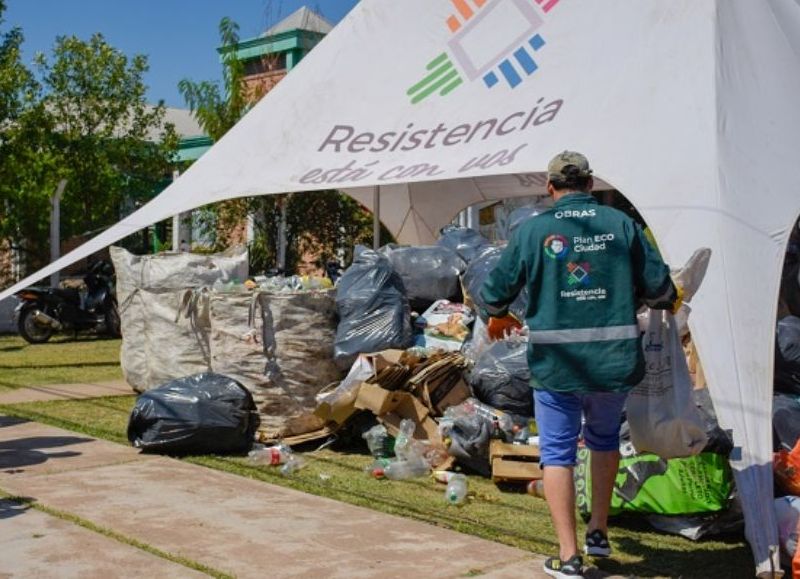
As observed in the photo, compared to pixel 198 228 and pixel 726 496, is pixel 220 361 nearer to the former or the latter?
pixel 726 496

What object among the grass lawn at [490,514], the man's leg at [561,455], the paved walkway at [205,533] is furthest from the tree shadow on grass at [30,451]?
the man's leg at [561,455]

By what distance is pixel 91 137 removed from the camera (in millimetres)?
19922

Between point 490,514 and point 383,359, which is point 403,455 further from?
point 490,514

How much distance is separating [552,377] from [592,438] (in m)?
0.44

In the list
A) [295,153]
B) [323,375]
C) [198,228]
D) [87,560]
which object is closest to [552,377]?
[87,560]

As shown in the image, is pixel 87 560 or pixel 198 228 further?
pixel 198 228

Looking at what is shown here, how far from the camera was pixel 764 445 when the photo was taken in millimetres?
4926

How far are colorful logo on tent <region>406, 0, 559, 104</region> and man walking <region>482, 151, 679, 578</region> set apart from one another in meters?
2.90

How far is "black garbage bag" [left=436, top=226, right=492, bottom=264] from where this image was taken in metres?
8.95

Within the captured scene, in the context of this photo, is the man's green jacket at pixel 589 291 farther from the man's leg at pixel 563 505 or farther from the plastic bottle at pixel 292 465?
the plastic bottle at pixel 292 465

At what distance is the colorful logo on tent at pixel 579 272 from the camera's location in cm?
446

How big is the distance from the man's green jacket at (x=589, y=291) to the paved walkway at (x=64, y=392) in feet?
21.8

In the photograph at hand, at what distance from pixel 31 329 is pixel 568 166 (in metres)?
12.3

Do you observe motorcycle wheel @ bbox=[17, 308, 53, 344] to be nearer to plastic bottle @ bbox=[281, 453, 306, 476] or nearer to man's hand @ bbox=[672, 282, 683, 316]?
plastic bottle @ bbox=[281, 453, 306, 476]
